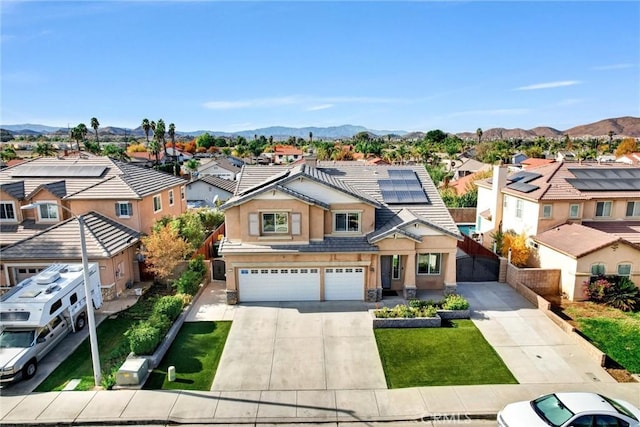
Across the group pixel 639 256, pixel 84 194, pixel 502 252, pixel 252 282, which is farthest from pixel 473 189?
pixel 84 194

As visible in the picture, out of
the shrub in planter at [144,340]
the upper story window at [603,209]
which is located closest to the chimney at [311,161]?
the shrub in planter at [144,340]

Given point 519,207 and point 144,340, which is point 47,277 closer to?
point 144,340

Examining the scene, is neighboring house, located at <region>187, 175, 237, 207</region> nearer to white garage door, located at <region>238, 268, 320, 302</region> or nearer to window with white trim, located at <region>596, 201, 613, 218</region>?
white garage door, located at <region>238, 268, 320, 302</region>

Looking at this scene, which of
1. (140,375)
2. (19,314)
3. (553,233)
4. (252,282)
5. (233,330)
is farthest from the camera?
(553,233)

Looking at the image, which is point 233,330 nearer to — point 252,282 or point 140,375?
point 252,282

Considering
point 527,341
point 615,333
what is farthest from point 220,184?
point 615,333

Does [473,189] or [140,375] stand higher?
[473,189]

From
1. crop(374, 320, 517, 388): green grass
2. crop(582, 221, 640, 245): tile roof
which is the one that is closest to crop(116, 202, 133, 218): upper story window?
crop(374, 320, 517, 388): green grass
